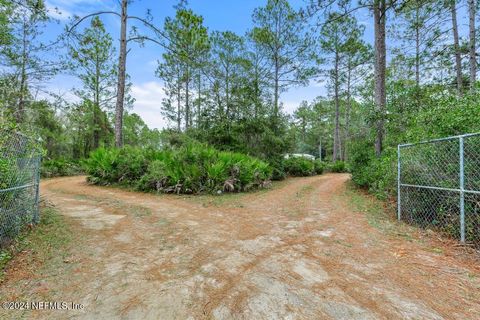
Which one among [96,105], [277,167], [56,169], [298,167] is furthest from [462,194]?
[96,105]

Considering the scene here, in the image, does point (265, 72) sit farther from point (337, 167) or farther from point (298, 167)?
point (337, 167)

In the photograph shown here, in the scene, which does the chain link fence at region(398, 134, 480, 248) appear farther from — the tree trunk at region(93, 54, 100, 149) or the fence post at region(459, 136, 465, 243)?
the tree trunk at region(93, 54, 100, 149)

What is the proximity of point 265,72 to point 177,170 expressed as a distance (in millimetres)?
10369

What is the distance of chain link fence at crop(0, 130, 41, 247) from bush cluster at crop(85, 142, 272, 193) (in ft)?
12.5

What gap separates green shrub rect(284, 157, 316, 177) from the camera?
14023mm

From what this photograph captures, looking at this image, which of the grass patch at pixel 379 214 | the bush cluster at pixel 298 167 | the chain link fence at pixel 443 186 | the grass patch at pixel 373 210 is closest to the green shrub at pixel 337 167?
the bush cluster at pixel 298 167

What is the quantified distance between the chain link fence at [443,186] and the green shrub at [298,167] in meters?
9.29

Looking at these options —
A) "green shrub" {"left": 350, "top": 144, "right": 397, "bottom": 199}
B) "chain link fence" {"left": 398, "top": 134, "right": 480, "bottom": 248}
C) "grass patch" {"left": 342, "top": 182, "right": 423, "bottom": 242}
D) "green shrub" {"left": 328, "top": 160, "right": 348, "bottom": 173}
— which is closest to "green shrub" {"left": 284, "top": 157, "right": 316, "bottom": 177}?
"green shrub" {"left": 328, "top": 160, "right": 348, "bottom": 173}

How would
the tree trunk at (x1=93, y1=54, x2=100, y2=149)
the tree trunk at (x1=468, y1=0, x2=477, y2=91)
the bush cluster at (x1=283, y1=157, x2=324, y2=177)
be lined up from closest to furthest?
the tree trunk at (x1=468, y1=0, x2=477, y2=91) → the bush cluster at (x1=283, y1=157, x2=324, y2=177) → the tree trunk at (x1=93, y1=54, x2=100, y2=149)

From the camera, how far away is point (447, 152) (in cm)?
370

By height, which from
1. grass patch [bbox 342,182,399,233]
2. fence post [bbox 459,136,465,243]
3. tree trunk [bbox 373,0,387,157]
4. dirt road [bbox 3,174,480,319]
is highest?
tree trunk [bbox 373,0,387,157]

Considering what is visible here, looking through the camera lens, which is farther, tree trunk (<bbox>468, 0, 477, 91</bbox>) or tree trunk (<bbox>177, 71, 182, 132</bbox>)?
tree trunk (<bbox>177, 71, 182, 132</bbox>)

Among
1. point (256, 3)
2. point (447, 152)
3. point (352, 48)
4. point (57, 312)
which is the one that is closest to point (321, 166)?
point (352, 48)

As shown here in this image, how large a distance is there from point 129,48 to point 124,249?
9779 millimetres
